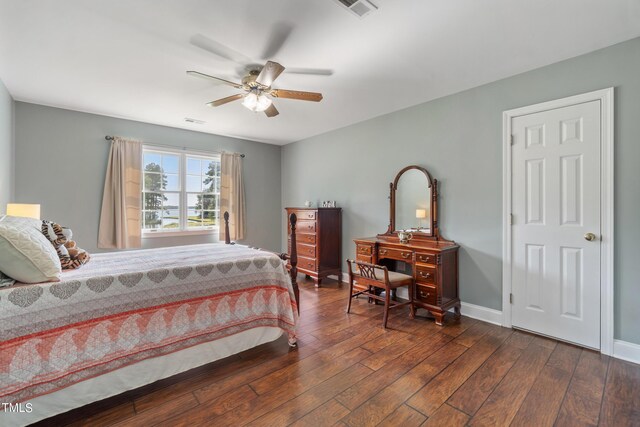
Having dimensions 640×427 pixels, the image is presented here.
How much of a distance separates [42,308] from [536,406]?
2.95 m

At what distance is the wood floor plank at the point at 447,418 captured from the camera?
5.38 feet

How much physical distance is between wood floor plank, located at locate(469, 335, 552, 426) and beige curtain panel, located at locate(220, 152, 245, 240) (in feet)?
14.3

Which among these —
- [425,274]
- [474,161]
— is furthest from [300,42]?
[425,274]

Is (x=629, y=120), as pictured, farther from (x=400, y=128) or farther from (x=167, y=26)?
(x=167, y=26)

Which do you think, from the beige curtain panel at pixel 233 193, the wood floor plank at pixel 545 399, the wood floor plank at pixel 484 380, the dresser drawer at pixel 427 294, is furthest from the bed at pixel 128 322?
the beige curtain panel at pixel 233 193

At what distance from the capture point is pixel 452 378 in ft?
6.81

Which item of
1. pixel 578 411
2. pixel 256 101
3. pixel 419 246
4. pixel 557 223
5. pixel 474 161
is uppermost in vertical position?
pixel 256 101

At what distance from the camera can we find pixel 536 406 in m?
1.79

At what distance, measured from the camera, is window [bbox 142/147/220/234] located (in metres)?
4.55

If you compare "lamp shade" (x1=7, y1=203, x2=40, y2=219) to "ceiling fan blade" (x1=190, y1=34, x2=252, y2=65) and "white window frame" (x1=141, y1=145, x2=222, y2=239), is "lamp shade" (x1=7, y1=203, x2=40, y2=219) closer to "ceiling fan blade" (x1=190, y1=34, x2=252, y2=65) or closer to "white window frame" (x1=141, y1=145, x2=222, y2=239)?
"white window frame" (x1=141, y1=145, x2=222, y2=239)

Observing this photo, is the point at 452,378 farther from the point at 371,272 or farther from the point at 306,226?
the point at 306,226

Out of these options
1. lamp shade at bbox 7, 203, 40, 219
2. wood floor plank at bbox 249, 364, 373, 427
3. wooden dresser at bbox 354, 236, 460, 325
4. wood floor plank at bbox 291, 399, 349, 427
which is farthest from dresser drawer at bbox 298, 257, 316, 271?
lamp shade at bbox 7, 203, 40, 219

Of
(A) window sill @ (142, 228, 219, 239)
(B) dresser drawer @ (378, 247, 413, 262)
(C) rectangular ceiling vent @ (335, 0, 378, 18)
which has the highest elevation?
(C) rectangular ceiling vent @ (335, 0, 378, 18)

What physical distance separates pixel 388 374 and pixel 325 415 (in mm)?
631
